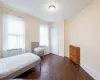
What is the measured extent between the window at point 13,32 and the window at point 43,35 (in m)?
1.56

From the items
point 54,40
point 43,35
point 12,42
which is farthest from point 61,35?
point 12,42

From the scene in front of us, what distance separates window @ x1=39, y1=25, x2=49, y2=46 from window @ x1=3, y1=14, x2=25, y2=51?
1.56m

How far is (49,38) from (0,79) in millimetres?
4401

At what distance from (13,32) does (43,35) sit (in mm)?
2261

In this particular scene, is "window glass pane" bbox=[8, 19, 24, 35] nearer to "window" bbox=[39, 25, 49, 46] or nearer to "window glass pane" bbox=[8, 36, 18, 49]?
"window glass pane" bbox=[8, 36, 18, 49]

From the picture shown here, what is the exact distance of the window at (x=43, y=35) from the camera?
196 inches

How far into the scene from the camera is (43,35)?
5152 millimetres

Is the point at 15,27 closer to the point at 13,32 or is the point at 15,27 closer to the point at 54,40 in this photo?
the point at 13,32

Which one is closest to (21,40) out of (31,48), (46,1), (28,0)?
(31,48)

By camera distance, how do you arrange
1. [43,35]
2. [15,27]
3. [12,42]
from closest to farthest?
[12,42], [15,27], [43,35]

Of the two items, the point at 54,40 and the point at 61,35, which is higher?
the point at 61,35

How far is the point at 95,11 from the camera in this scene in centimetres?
229

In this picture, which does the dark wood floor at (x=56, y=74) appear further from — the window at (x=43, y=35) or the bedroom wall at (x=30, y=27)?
the window at (x=43, y=35)

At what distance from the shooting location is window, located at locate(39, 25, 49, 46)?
499 centimetres
